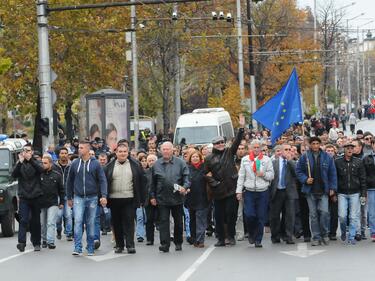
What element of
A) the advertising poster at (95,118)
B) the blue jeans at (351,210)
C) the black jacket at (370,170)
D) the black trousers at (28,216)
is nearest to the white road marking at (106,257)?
the black trousers at (28,216)

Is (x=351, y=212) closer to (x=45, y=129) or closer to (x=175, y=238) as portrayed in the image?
(x=175, y=238)

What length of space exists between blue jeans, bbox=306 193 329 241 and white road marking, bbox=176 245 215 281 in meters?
1.72

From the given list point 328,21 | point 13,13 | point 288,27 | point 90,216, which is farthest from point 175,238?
point 328,21

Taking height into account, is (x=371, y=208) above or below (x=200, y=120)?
below

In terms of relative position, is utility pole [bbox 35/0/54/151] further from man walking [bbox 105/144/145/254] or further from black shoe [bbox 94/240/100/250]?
man walking [bbox 105/144/145/254]

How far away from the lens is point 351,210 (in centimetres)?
1833

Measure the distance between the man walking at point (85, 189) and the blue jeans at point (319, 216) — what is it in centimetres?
361

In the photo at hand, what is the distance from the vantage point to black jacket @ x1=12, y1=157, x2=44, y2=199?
18.3 metres

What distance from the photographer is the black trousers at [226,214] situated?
60.7ft

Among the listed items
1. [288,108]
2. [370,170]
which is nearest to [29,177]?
[370,170]

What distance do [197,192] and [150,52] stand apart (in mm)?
33556

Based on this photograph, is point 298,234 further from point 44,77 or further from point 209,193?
point 44,77

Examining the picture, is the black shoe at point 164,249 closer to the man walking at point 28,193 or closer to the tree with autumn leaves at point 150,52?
the man walking at point 28,193

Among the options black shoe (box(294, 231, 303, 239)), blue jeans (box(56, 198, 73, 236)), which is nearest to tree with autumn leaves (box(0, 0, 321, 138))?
blue jeans (box(56, 198, 73, 236))
